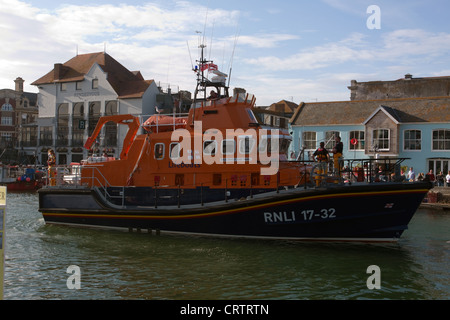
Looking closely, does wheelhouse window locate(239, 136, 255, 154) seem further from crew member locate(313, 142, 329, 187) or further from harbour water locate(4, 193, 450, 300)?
harbour water locate(4, 193, 450, 300)

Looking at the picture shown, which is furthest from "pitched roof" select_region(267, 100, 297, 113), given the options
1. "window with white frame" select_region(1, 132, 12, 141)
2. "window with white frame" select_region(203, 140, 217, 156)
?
"window with white frame" select_region(203, 140, 217, 156)

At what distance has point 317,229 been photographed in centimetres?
1082

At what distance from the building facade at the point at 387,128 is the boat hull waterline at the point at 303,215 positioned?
1738 centimetres

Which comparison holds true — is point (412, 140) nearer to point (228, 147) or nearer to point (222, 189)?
point (228, 147)

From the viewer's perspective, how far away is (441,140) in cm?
2862

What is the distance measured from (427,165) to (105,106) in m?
29.0

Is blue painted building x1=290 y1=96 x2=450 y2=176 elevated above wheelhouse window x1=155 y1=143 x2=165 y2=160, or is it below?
above

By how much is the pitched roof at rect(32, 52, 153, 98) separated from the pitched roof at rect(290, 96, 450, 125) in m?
16.4

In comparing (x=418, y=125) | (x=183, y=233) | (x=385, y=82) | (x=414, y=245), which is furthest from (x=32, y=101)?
(x=414, y=245)

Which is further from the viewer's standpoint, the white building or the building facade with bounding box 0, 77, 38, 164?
the building facade with bounding box 0, 77, 38, 164

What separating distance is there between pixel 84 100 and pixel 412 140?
30356mm

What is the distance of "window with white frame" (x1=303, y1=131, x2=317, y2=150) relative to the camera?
32416 millimetres

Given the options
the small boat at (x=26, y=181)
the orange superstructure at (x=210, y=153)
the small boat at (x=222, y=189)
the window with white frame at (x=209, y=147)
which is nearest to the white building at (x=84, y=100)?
the small boat at (x=26, y=181)
